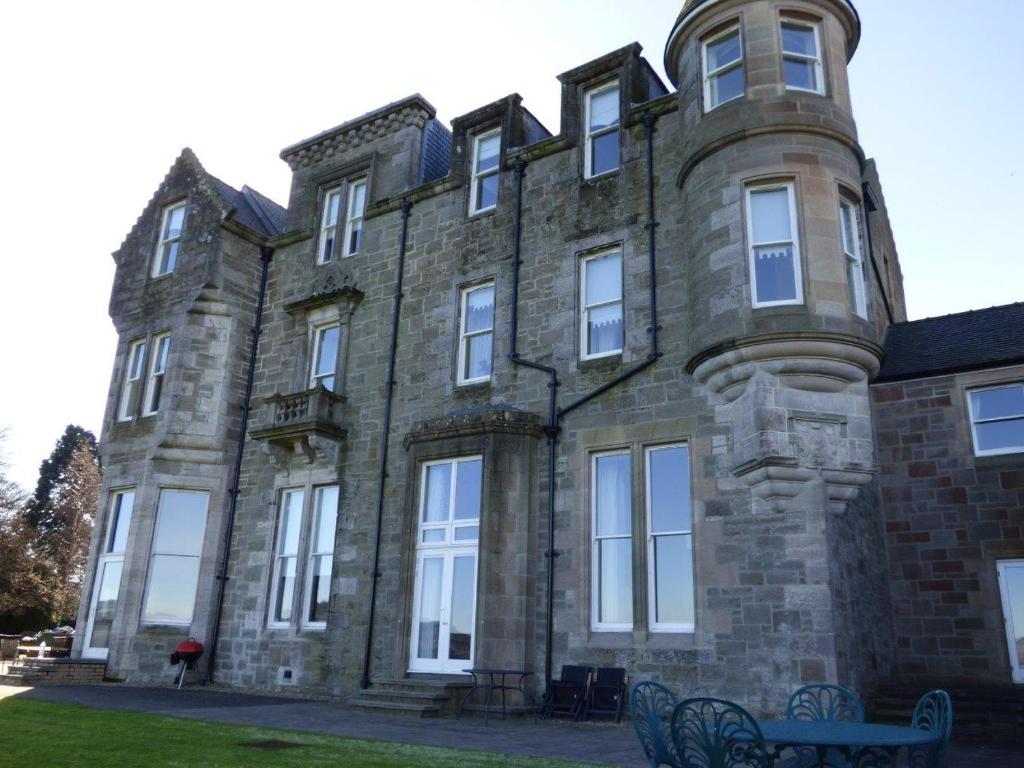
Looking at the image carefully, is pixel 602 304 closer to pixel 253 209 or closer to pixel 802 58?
pixel 802 58

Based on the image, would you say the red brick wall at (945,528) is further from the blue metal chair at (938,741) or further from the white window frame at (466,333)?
the blue metal chair at (938,741)

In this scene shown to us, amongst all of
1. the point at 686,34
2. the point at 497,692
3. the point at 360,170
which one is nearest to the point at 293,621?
the point at 497,692

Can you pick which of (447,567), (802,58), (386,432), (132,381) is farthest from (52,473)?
(802,58)

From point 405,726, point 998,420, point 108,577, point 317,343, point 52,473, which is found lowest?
point 405,726

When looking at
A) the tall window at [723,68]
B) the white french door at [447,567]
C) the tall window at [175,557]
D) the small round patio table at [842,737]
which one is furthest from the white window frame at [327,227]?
the small round patio table at [842,737]

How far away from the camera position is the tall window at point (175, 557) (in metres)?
18.1

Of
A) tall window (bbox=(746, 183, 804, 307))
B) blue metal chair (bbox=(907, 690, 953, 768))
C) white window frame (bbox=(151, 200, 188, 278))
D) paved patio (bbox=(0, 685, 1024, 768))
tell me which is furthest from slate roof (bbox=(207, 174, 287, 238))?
blue metal chair (bbox=(907, 690, 953, 768))

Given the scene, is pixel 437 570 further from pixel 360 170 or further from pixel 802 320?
pixel 360 170

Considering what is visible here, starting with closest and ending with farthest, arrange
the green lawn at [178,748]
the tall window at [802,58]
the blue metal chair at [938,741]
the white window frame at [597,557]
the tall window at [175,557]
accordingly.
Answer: the blue metal chair at [938,741]
the green lawn at [178,748]
the white window frame at [597,557]
the tall window at [802,58]
the tall window at [175,557]

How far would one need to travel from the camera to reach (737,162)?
42.0 ft

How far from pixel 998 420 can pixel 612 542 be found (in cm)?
684

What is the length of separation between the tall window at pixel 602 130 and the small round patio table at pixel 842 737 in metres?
11.7

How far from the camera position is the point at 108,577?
18.9 meters

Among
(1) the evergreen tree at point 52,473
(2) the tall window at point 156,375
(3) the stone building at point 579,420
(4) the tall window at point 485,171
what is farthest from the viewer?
(1) the evergreen tree at point 52,473
